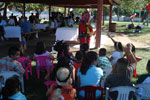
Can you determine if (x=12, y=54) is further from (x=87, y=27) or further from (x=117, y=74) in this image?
(x=87, y=27)

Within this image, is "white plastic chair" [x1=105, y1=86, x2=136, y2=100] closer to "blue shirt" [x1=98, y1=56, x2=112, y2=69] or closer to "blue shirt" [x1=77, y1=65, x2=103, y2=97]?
"blue shirt" [x1=77, y1=65, x2=103, y2=97]

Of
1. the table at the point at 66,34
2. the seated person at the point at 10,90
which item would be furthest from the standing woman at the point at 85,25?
the seated person at the point at 10,90

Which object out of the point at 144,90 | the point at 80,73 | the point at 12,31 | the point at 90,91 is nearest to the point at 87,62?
the point at 80,73

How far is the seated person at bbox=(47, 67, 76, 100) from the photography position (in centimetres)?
244

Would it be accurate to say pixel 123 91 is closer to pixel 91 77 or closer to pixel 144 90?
pixel 144 90

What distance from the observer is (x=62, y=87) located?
2492 mm

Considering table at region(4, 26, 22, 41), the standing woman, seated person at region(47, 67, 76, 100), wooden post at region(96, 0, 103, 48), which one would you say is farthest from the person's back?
table at region(4, 26, 22, 41)

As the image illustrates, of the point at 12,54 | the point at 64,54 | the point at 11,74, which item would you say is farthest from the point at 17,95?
the point at 64,54

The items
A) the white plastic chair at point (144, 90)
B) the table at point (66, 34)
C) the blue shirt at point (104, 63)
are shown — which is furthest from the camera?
the table at point (66, 34)

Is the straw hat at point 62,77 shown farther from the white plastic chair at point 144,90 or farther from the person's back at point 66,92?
the white plastic chair at point 144,90

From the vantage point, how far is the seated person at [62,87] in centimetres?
244

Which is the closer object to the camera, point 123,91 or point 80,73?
point 123,91

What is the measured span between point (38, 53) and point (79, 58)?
1.35 m

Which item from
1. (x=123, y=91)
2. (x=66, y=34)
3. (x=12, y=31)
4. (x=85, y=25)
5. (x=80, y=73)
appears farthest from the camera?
(x=12, y=31)
